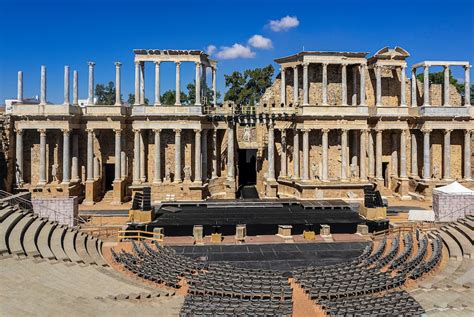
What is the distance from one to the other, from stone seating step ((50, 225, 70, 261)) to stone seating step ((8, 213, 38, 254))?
1381 mm

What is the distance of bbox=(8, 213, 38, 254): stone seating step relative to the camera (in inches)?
647

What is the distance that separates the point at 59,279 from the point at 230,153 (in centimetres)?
2460

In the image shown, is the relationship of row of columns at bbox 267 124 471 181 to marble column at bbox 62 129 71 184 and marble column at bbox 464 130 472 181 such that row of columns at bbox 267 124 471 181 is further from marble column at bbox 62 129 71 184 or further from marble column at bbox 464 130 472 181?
marble column at bbox 62 129 71 184

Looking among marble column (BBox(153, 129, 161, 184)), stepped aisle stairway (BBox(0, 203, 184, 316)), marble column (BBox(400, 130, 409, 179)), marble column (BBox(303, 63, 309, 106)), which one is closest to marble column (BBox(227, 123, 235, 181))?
marble column (BBox(153, 129, 161, 184))

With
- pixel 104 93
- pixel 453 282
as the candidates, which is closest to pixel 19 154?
pixel 453 282

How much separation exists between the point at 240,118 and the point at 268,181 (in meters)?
6.67

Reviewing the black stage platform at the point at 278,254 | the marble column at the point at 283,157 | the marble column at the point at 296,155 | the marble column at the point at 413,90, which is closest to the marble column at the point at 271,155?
the marble column at the point at 283,157

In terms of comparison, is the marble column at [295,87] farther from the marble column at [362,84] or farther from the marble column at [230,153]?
the marble column at [230,153]

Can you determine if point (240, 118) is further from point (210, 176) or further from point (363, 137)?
point (363, 137)

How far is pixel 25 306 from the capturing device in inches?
433

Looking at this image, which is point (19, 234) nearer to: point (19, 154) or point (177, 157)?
point (177, 157)

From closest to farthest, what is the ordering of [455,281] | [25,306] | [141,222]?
[25,306] < [455,281] < [141,222]

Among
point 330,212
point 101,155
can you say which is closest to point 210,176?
point 101,155

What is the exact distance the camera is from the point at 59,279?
1470 cm
